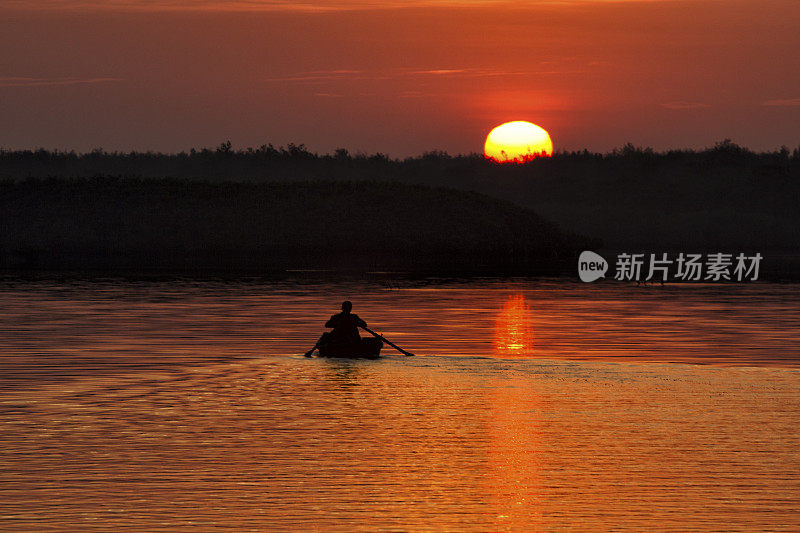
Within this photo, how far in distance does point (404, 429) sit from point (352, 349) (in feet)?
37.1

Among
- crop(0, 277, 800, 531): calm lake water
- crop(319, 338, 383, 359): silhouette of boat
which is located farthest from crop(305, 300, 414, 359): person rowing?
crop(0, 277, 800, 531): calm lake water

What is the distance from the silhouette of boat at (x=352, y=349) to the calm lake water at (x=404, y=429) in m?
0.39

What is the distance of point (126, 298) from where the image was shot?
192ft

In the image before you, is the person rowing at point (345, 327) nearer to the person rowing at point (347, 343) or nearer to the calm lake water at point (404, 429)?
the person rowing at point (347, 343)

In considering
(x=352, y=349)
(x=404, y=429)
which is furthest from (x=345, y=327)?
(x=404, y=429)

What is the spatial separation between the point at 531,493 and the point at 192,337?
2382 cm

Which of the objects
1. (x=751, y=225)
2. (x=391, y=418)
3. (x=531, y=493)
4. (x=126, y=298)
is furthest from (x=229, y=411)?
(x=751, y=225)

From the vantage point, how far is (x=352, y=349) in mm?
31797

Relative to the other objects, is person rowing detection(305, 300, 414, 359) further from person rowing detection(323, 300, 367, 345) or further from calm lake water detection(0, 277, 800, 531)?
calm lake water detection(0, 277, 800, 531)

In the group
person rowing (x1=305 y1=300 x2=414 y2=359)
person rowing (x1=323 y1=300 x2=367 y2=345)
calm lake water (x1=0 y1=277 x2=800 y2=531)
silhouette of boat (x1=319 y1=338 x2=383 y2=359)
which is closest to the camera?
calm lake water (x1=0 y1=277 x2=800 y2=531)

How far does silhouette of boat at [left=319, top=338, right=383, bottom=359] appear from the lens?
31.7 metres

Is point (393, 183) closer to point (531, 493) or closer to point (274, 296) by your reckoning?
point (274, 296)

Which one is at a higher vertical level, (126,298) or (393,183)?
(393,183)

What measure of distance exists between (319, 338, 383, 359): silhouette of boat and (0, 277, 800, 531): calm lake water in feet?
1.27
